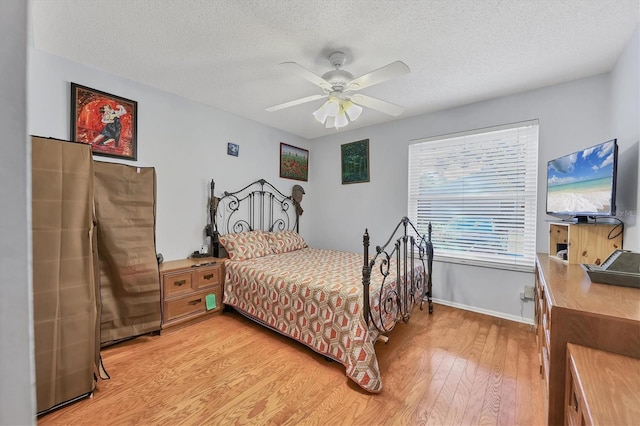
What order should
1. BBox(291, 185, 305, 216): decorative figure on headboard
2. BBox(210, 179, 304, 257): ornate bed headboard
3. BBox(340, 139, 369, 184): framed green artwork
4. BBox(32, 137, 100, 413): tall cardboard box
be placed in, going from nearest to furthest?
BBox(32, 137, 100, 413): tall cardboard box
BBox(210, 179, 304, 257): ornate bed headboard
BBox(340, 139, 369, 184): framed green artwork
BBox(291, 185, 305, 216): decorative figure on headboard

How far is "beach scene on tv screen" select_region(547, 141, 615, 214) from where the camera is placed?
1.61 m

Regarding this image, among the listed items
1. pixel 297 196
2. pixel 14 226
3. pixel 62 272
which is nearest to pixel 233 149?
pixel 297 196

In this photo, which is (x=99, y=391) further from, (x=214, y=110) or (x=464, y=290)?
(x=464, y=290)

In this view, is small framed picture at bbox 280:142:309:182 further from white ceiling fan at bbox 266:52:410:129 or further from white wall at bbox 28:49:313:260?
white ceiling fan at bbox 266:52:410:129

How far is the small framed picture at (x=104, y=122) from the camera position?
2.24 m

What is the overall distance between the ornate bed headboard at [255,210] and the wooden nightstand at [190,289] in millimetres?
390

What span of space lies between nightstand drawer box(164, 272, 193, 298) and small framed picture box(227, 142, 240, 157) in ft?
5.33

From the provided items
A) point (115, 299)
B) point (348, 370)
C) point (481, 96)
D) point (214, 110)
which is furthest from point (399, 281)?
point (214, 110)

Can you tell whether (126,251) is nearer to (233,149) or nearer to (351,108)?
(233,149)

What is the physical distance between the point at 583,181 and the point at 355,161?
2.54 meters

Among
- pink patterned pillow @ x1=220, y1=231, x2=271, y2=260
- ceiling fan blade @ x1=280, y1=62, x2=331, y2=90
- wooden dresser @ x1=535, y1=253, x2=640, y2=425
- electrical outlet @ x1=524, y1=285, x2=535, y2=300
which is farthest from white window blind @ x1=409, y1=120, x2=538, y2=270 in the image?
pink patterned pillow @ x1=220, y1=231, x2=271, y2=260

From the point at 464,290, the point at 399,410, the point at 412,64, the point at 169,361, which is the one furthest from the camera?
the point at 464,290

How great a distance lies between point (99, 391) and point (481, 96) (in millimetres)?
4140

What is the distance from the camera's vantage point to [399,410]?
5.08ft
